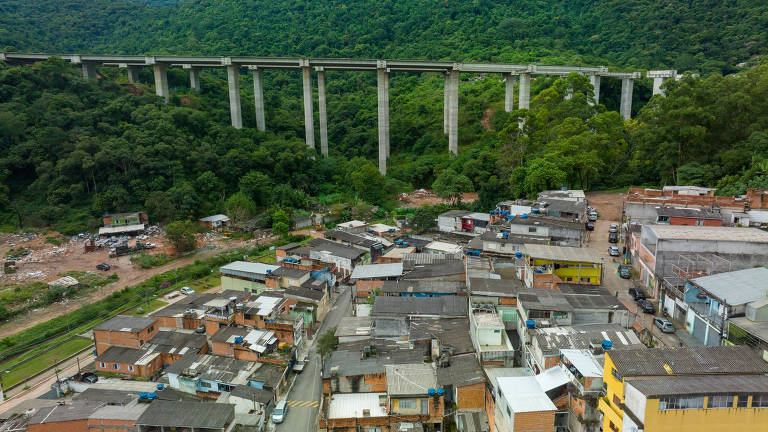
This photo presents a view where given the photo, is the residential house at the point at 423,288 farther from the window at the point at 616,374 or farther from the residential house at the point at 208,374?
the window at the point at 616,374

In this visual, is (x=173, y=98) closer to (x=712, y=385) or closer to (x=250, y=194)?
(x=250, y=194)

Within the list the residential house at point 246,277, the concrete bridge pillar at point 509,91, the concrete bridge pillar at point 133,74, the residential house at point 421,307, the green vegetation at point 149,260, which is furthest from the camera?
the concrete bridge pillar at point 133,74

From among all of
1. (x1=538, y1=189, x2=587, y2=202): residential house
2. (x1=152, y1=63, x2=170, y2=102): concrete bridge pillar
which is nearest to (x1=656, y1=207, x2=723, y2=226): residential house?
(x1=538, y1=189, x2=587, y2=202): residential house

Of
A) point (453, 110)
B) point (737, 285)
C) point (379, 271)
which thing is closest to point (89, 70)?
point (453, 110)

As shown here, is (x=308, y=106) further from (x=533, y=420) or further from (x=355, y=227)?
(x=533, y=420)

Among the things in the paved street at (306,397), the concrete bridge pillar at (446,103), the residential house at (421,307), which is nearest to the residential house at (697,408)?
the residential house at (421,307)

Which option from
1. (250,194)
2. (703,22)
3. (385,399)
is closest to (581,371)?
(385,399)
